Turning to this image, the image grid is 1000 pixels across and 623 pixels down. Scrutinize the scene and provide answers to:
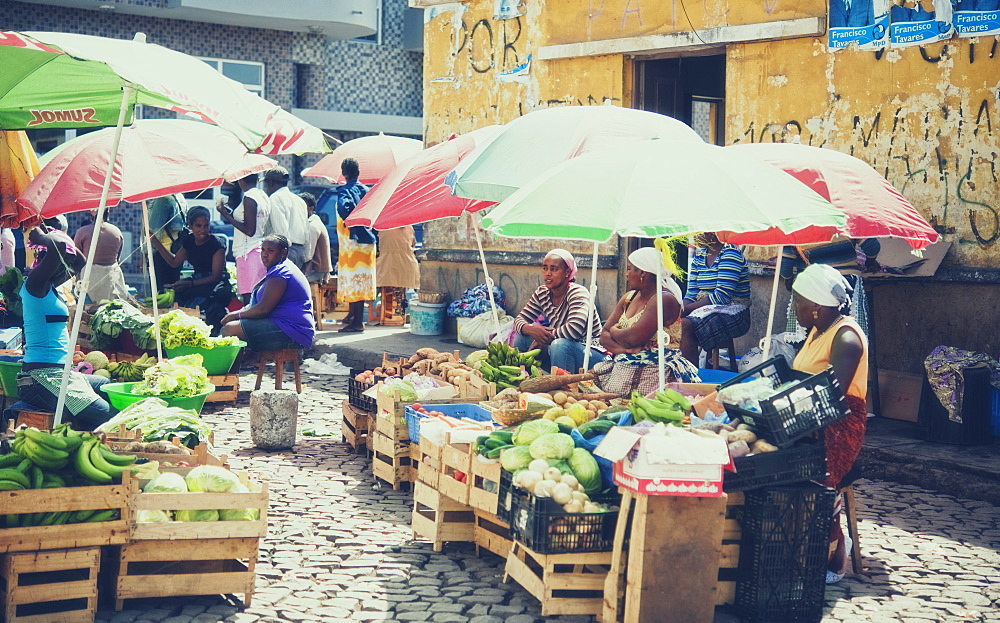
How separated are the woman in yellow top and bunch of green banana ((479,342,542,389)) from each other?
237 cm

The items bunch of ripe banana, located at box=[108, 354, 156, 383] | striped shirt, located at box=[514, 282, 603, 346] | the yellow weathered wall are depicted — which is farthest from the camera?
bunch of ripe banana, located at box=[108, 354, 156, 383]

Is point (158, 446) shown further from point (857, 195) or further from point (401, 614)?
point (857, 195)

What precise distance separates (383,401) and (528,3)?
6.53 m

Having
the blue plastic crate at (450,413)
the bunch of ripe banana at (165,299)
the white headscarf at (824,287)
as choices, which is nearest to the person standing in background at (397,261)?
the bunch of ripe banana at (165,299)

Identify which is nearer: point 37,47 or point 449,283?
point 37,47

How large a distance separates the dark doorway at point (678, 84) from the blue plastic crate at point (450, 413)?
17.9 ft

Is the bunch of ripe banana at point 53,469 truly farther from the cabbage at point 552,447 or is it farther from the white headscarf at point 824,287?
the white headscarf at point 824,287

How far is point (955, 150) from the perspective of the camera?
8734 millimetres

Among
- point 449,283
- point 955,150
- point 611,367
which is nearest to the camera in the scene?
point 611,367

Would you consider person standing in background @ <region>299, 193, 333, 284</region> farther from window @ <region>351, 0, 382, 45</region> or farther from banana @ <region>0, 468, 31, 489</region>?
window @ <region>351, 0, 382, 45</region>

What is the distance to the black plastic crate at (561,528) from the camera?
16.5ft

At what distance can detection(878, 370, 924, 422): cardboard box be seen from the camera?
898 centimetres

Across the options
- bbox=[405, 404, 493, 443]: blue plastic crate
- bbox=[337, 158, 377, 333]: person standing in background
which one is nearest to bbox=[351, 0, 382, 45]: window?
bbox=[337, 158, 377, 333]: person standing in background

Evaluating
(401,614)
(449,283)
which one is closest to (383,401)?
(401,614)
